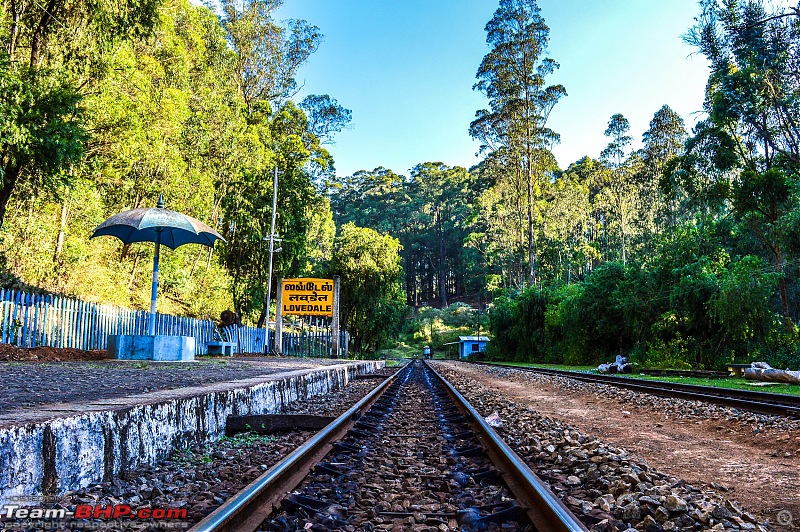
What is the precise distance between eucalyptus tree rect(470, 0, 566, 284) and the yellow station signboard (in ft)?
55.5

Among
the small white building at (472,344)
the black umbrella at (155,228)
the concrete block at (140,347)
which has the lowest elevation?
the small white building at (472,344)

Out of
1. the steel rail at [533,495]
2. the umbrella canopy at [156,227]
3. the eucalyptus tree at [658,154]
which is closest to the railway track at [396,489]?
the steel rail at [533,495]

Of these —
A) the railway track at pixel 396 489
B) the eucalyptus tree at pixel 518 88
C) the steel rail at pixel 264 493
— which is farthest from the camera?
the eucalyptus tree at pixel 518 88

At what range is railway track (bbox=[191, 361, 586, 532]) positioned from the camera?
245 centimetres

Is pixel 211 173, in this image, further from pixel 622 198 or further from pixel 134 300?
pixel 622 198

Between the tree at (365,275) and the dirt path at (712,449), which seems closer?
the dirt path at (712,449)

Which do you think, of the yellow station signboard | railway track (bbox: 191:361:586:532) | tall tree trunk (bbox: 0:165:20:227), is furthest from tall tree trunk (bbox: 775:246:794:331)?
tall tree trunk (bbox: 0:165:20:227)

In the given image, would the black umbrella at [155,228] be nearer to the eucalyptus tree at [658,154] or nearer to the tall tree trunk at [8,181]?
the tall tree trunk at [8,181]

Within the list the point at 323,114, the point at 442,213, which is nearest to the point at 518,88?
the point at 323,114

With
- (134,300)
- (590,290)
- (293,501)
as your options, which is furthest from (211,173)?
(293,501)

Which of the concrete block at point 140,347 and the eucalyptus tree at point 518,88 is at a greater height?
the eucalyptus tree at point 518,88

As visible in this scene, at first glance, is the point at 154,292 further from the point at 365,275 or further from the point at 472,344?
the point at 472,344

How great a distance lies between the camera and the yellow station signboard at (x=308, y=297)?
79.0 feet

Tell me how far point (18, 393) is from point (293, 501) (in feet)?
11.6
